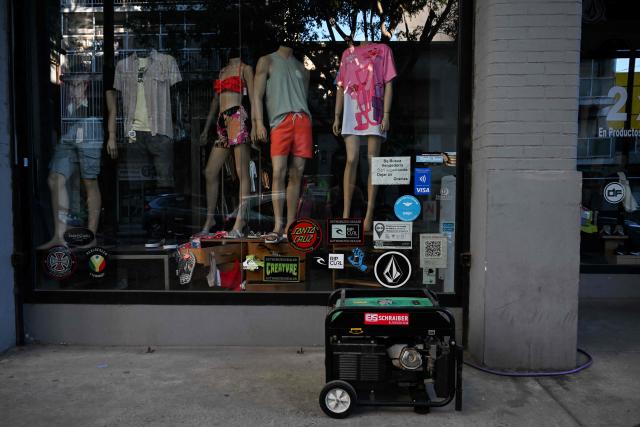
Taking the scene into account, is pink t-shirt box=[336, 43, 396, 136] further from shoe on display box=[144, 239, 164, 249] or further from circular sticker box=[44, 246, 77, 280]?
circular sticker box=[44, 246, 77, 280]

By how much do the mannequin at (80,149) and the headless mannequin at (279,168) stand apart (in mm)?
2017

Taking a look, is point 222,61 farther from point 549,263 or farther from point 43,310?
point 549,263

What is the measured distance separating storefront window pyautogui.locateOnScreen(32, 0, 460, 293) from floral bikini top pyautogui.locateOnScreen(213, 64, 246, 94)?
2cm

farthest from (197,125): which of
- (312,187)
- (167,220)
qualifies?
(312,187)

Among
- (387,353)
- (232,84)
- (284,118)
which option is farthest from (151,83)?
(387,353)

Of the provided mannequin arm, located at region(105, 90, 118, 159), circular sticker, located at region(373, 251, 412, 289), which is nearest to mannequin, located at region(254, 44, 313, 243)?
circular sticker, located at region(373, 251, 412, 289)

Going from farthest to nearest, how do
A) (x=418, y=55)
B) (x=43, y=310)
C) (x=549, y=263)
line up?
1. (x=418, y=55)
2. (x=43, y=310)
3. (x=549, y=263)

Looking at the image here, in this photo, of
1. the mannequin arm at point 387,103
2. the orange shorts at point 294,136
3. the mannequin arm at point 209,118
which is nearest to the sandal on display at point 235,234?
the orange shorts at point 294,136

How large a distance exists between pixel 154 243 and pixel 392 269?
2872 millimetres

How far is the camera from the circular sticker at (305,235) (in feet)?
19.2

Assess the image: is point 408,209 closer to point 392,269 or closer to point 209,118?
point 392,269

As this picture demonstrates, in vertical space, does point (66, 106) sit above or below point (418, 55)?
below

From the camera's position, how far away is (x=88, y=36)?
6309 millimetres

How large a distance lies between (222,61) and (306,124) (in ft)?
4.25
